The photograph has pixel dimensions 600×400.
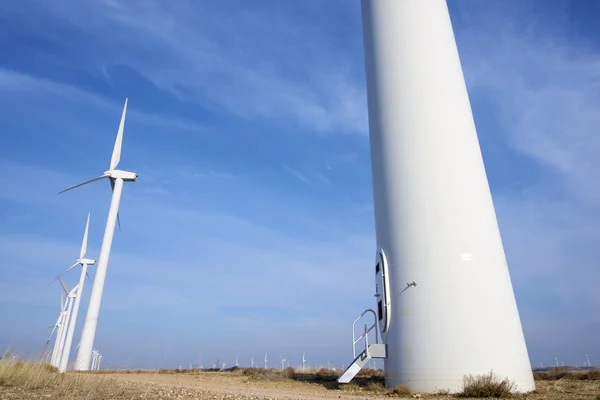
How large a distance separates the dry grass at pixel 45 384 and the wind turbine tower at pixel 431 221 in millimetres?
7697

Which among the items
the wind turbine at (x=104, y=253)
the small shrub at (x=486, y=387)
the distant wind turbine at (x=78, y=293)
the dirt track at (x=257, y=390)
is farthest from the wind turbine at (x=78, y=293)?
the small shrub at (x=486, y=387)

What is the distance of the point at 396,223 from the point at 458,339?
12.3 ft

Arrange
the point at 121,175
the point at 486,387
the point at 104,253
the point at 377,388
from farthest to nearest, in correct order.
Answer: the point at 121,175
the point at 104,253
the point at 377,388
the point at 486,387

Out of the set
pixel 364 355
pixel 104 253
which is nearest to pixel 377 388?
pixel 364 355

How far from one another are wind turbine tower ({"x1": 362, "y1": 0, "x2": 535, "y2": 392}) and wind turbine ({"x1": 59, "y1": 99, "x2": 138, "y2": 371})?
1540 centimetres

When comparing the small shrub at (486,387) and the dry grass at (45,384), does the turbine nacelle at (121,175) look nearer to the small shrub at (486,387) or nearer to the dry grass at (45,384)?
the dry grass at (45,384)

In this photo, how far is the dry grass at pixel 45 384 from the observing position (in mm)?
9414

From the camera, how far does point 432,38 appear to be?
49.6ft

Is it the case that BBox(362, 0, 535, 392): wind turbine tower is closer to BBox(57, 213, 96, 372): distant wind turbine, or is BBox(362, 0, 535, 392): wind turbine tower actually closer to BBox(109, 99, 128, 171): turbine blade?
BBox(109, 99, 128, 171): turbine blade

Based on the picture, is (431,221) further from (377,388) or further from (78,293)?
(78,293)

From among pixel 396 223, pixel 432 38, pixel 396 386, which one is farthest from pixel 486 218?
pixel 432 38

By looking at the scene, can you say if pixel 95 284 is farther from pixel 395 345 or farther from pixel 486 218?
pixel 486 218

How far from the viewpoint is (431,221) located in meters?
12.9

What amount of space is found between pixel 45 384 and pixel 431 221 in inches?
435
